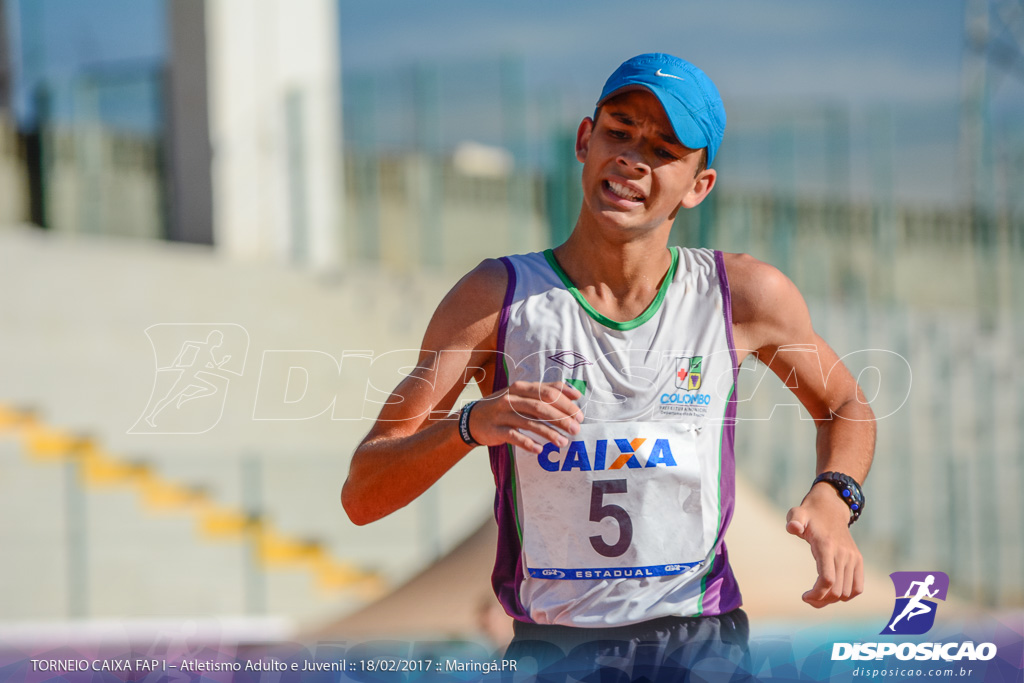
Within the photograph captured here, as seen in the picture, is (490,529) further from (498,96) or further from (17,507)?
(498,96)

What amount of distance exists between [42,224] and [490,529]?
5.76m

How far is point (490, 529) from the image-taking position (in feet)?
21.1

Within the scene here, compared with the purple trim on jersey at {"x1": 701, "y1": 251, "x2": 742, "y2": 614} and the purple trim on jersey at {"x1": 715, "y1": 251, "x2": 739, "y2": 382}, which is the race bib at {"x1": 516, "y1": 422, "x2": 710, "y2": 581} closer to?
the purple trim on jersey at {"x1": 701, "y1": 251, "x2": 742, "y2": 614}

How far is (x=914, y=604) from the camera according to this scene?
263 cm

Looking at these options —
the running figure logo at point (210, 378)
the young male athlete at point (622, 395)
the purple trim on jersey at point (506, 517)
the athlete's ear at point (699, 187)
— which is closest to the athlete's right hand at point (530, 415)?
the young male athlete at point (622, 395)

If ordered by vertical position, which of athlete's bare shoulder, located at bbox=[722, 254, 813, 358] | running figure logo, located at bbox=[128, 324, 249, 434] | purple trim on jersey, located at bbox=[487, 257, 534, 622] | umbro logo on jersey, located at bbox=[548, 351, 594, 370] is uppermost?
athlete's bare shoulder, located at bbox=[722, 254, 813, 358]

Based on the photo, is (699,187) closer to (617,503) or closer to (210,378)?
(617,503)

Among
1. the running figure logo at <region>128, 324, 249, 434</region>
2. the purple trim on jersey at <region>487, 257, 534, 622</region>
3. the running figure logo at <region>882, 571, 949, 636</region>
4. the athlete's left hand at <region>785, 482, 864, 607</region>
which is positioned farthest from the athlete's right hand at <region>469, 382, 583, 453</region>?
the running figure logo at <region>128, 324, 249, 434</region>

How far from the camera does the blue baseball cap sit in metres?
2.12

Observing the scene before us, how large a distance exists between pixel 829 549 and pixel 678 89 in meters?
0.87

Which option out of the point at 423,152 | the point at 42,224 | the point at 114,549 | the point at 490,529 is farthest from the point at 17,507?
the point at 423,152

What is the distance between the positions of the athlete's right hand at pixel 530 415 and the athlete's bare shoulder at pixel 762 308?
0.51 meters

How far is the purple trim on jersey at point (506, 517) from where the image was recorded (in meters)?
2.22

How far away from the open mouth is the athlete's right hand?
0.46m
